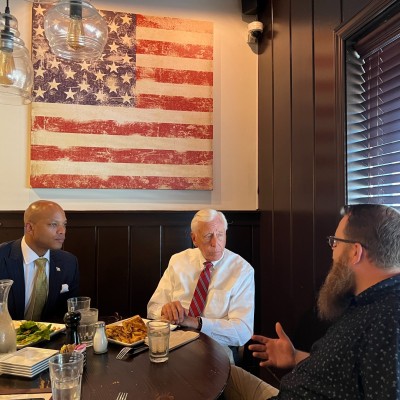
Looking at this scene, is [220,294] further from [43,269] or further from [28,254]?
[28,254]

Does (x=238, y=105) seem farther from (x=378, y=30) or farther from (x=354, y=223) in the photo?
(x=354, y=223)

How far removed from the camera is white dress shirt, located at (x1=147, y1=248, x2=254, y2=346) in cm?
203

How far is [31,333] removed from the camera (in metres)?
1.61

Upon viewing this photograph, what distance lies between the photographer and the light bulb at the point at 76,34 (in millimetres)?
1708

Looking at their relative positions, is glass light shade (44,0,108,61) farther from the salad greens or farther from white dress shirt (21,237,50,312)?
the salad greens

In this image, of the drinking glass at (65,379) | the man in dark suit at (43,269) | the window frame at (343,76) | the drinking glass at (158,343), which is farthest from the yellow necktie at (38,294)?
the window frame at (343,76)

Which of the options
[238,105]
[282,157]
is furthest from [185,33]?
[282,157]

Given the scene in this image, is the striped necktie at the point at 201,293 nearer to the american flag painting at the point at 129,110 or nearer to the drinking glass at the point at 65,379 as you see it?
the american flag painting at the point at 129,110

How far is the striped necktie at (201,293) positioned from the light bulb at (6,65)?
4.52 feet

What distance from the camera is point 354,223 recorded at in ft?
4.34

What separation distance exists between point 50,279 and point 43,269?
69mm

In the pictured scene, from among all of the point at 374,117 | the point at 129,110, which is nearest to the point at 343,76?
the point at 374,117

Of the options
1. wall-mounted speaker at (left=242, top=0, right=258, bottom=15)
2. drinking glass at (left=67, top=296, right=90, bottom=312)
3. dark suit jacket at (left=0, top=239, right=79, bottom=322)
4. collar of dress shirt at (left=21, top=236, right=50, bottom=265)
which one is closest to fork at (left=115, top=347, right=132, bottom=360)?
drinking glass at (left=67, top=296, right=90, bottom=312)

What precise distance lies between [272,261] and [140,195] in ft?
3.68
